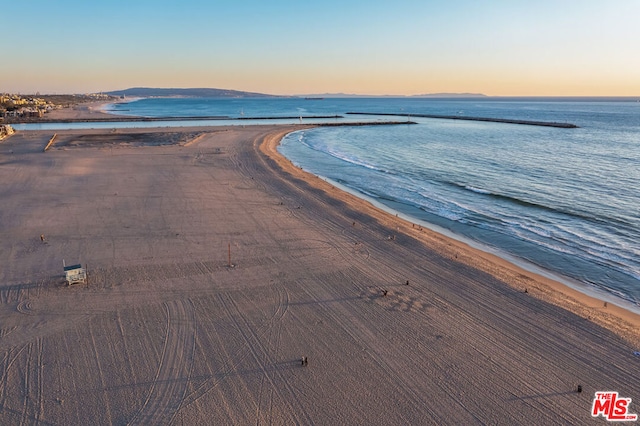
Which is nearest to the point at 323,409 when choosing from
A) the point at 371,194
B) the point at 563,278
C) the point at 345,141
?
the point at 563,278

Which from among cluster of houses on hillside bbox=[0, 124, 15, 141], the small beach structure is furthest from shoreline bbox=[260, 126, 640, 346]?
cluster of houses on hillside bbox=[0, 124, 15, 141]

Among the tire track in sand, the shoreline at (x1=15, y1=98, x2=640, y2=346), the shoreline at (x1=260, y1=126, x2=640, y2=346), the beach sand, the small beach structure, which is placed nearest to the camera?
the tire track in sand

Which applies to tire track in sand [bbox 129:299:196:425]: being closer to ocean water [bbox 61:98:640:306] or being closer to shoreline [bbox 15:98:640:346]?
shoreline [bbox 15:98:640:346]

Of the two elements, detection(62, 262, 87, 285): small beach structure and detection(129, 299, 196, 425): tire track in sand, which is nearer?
detection(129, 299, 196, 425): tire track in sand

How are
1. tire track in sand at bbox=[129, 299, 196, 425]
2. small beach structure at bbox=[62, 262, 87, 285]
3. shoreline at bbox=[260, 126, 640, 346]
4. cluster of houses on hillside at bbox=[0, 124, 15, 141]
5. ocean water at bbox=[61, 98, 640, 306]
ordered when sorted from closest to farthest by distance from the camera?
tire track in sand at bbox=[129, 299, 196, 425] → shoreline at bbox=[260, 126, 640, 346] → small beach structure at bbox=[62, 262, 87, 285] → ocean water at bbox=[61, 98, 640, 306] → cluster of houses on hillside at bbox=[0, 124, 15, 141]

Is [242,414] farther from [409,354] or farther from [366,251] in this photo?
[366,251]
